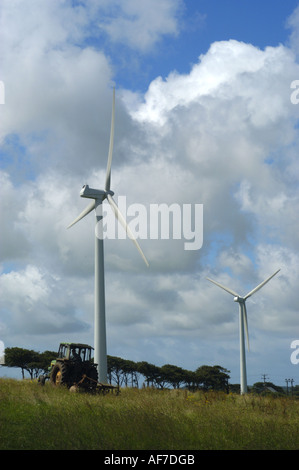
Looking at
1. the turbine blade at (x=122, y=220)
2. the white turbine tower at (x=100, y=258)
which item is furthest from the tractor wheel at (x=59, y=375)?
the turbine blade at (x=122, y=220)

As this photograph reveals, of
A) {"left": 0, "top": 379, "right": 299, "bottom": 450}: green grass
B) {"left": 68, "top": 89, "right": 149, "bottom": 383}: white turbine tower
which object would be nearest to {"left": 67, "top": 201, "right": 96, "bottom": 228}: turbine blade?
{"left": 68, "top": 89, "right": 149, "bottom": 383}: white turbine tower

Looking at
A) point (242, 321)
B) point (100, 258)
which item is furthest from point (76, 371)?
point (242, 321)

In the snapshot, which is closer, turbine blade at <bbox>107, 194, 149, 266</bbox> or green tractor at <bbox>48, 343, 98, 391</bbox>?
green tractor at <bbox>48, 343, 98, 391</bbox>

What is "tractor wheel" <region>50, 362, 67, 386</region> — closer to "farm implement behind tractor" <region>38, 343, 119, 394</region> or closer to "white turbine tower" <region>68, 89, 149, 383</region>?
"farm implement behind tractor" <region>38, 343, 119, 394</region>

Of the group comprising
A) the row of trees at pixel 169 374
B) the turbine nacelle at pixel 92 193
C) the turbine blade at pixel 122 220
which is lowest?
the row of trees at pixel 169 374

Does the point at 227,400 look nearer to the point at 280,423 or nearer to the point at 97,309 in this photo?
the point at 280,423

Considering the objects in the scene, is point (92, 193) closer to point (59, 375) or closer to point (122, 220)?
point (122, 220)

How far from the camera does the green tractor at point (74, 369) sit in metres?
27.6

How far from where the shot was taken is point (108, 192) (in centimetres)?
4178

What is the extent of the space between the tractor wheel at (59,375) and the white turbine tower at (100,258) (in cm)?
587

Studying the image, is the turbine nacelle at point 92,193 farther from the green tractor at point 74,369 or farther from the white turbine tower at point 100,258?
the green tractor at point 74,369

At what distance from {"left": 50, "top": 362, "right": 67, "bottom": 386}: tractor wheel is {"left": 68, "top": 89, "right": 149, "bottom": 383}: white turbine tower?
231 inches

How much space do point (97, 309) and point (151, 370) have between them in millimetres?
62302

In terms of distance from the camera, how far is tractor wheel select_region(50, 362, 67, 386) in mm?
27609
